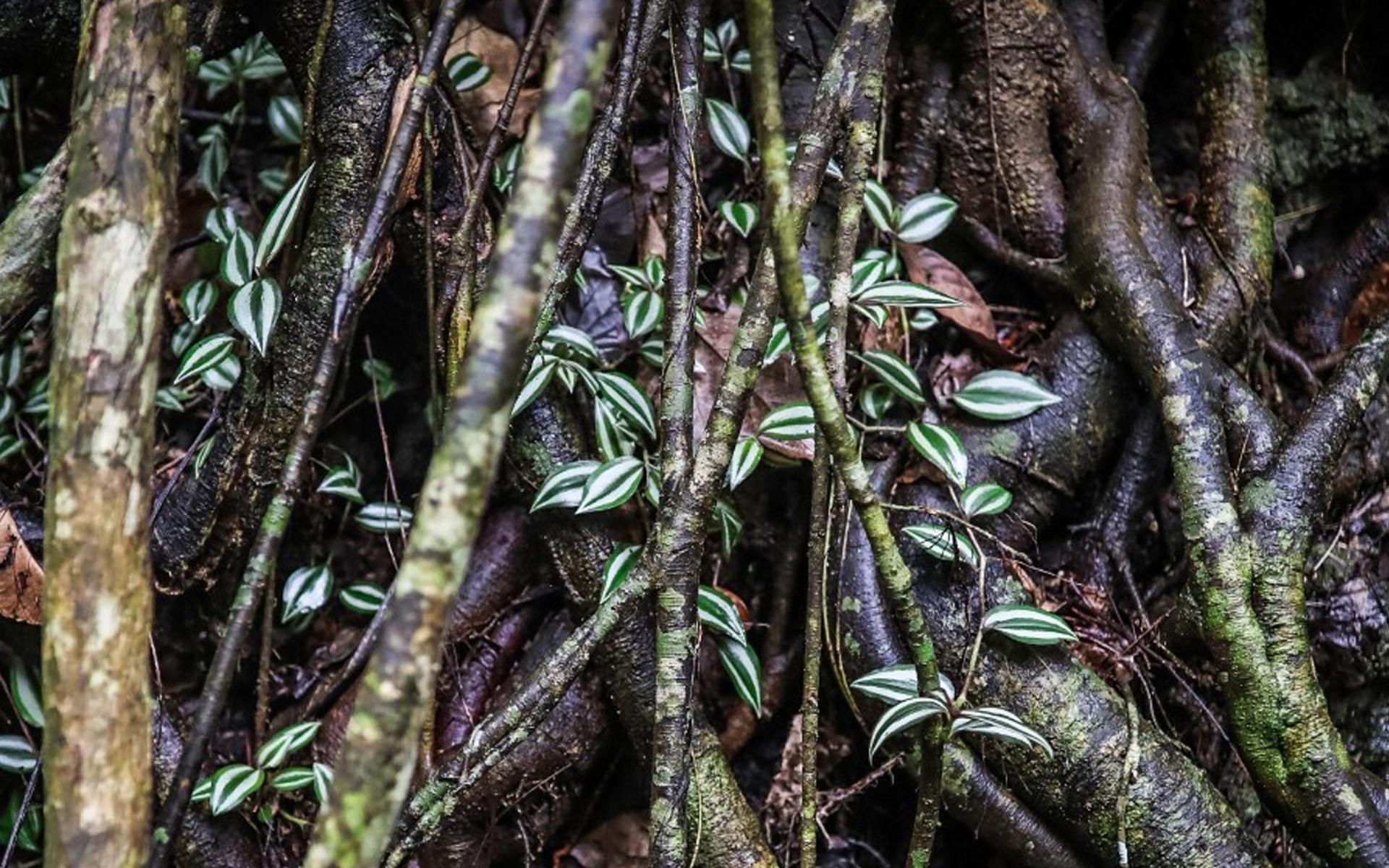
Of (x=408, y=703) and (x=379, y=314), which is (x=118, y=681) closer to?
(x=408, y=703)

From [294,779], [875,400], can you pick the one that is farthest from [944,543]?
[294,779]

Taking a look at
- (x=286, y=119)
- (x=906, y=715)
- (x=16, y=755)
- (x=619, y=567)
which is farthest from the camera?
(x=286, y=119)

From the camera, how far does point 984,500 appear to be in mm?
1735

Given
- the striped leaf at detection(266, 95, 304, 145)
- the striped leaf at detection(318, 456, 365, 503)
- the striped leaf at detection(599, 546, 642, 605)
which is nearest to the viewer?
the striped leaf at detection(599, 546, 642, 605)

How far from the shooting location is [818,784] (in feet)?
6.22

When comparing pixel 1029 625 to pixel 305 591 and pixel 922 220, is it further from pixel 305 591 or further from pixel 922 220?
pixel 305 591

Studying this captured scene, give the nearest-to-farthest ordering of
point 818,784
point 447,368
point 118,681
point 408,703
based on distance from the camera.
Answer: point 408,703, point 118,681, point 447,368, point 818,784

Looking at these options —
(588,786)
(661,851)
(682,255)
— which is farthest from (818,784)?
(682,255)

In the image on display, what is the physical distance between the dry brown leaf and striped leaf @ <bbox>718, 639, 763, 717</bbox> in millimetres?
1122

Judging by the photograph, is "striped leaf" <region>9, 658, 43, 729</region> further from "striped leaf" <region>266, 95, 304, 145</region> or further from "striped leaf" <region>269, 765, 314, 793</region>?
"striped leaf" <region>266, 95, 304, 145</region>

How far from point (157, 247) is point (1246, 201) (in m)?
1.93

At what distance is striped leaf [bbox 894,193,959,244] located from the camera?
195 cm

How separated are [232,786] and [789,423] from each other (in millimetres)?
1081

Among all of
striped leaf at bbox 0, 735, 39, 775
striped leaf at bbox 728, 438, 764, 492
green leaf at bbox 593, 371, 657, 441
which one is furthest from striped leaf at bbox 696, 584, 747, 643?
striped leaf at bbox 0, 735, 39, 775
